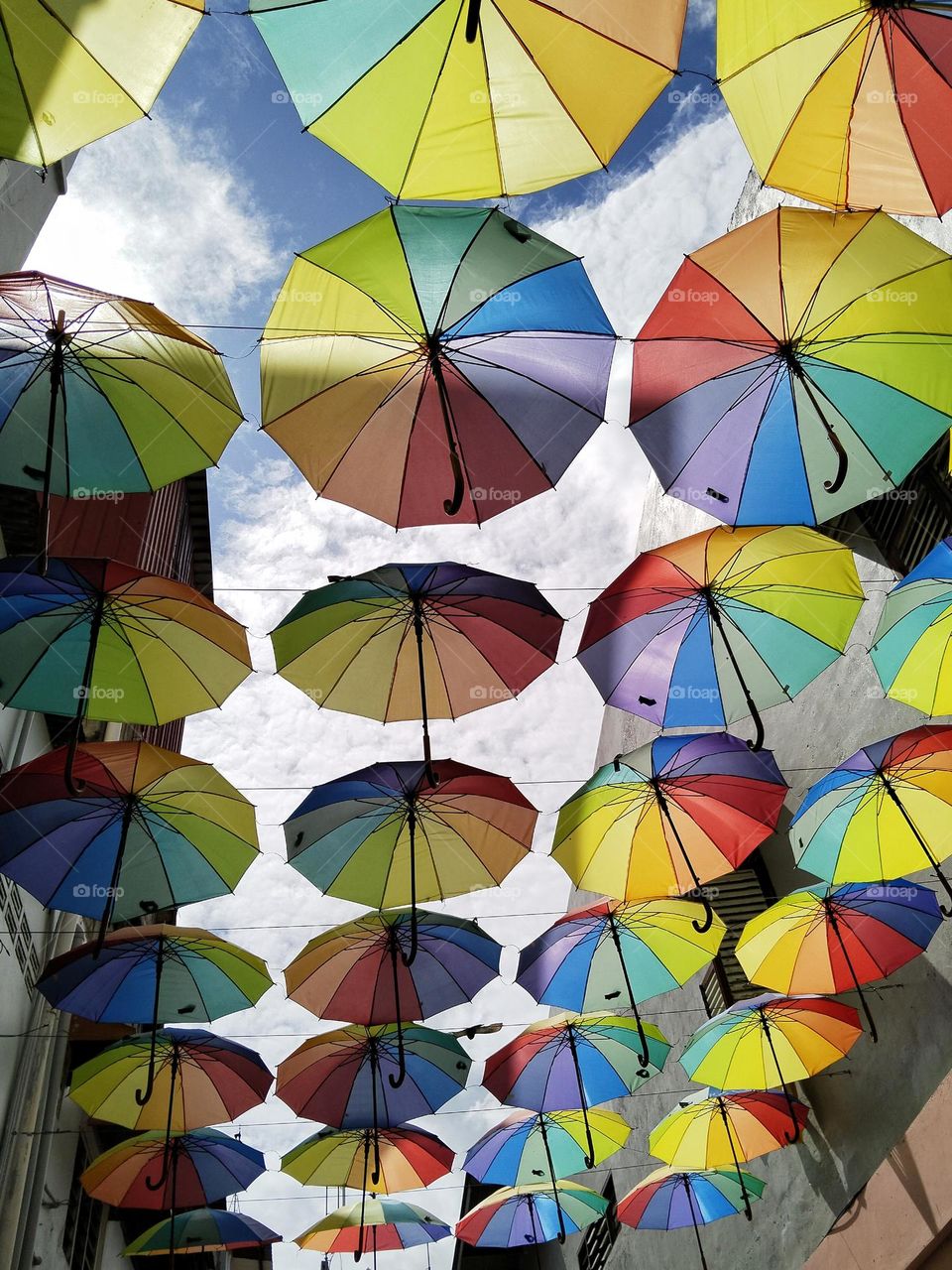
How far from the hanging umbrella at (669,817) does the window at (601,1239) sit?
9.16 meters

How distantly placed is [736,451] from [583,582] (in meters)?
1.90

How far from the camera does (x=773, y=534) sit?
580 centimetres

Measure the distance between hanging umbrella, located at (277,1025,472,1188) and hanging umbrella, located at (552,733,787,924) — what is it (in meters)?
2.63

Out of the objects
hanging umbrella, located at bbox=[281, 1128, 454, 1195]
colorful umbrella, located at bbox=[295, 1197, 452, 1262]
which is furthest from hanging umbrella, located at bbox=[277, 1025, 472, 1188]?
colorful umbrella, located at bbox=[295, 1197, 452, 1262]

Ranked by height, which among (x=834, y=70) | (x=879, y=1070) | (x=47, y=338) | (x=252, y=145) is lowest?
(x=879, y=1070)

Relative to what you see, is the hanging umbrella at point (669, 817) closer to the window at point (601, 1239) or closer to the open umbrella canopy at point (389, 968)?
the open umbrella canopy at point (389, 968)

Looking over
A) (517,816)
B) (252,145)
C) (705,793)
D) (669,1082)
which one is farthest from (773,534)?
(669,1082)

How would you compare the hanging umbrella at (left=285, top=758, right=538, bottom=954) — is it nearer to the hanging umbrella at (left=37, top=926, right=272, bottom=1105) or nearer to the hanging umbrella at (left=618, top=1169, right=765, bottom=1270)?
the hanging umbrella at (left=37, top=926, right=272, bottom=1105)

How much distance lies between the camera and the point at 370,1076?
8930 millimetres

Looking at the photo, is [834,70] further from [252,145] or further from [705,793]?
[705,793]

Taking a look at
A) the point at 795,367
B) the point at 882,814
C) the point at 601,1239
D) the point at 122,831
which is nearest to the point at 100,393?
the point at 122,831

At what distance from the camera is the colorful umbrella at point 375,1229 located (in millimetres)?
10539

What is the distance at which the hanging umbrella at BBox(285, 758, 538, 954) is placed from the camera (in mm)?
6750

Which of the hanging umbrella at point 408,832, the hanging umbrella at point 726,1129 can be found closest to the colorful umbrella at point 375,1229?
the hanging umbrella at point 726,1129
